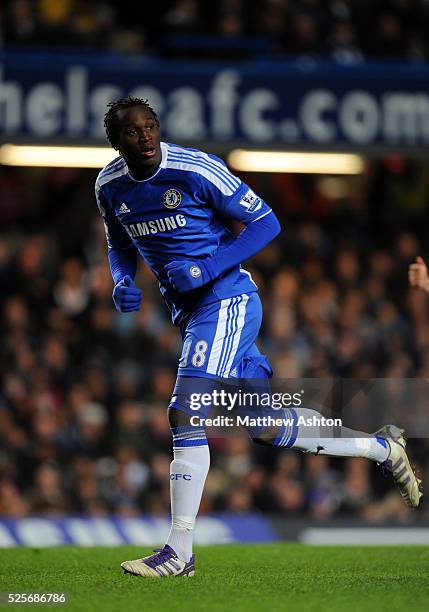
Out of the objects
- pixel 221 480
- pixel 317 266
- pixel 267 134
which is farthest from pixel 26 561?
pixel 317 266

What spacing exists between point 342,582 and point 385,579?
23cm

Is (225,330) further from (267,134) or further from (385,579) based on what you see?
(267,134)

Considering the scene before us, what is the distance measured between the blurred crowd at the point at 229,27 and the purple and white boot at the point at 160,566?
727 centimetres

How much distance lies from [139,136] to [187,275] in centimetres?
66

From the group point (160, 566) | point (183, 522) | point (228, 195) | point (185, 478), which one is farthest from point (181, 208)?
point (160, 566)

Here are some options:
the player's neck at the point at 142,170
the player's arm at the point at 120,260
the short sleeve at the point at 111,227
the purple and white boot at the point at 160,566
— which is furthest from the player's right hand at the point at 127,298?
the purple and white boot at the point at 160,566

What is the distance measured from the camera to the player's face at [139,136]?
215 inches

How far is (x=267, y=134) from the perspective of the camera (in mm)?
11133

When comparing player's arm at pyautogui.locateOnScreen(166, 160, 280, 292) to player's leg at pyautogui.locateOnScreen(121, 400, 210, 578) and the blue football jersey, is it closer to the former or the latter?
the blue football jersey

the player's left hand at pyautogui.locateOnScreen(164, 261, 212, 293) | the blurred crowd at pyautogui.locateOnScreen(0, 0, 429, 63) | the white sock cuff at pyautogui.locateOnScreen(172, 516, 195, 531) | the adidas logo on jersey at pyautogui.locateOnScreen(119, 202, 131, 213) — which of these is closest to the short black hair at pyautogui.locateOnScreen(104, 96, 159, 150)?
the adidas logo on jersey at pyautogui.locateOnScreen(119, 202, 131, 213)

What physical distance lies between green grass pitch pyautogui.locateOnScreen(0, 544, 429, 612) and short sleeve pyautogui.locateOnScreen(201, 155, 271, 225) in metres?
1.69

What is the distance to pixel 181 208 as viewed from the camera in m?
5.64

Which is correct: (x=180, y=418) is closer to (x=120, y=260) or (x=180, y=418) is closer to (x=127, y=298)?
(x=127, y=298)

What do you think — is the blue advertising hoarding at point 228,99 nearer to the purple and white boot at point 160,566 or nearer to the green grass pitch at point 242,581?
the green grass pitch at point 242,581
